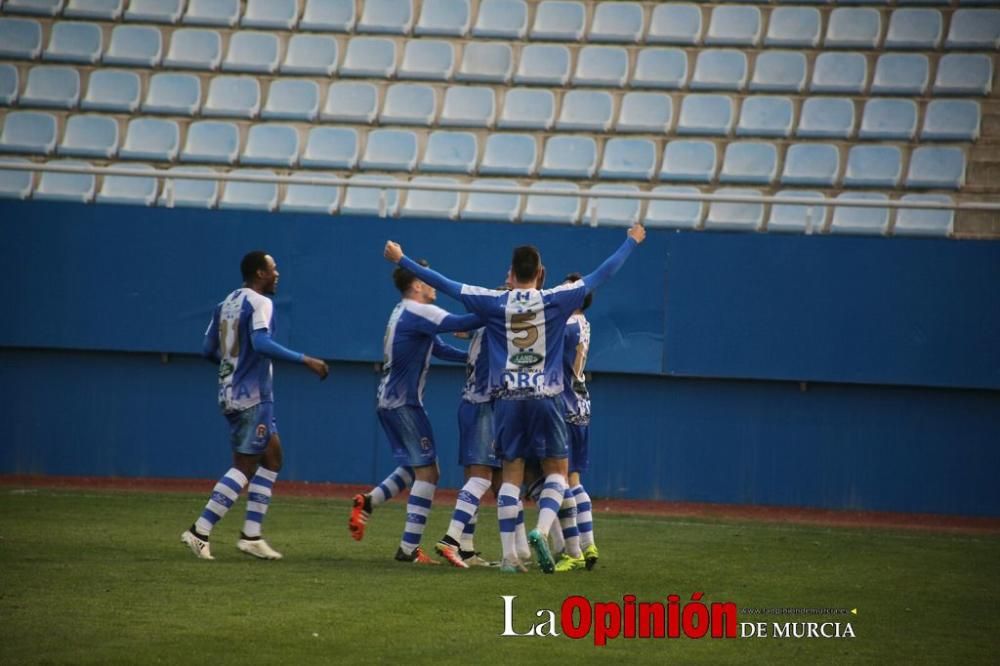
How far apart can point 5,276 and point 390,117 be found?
16.3ft

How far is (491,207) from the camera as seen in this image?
16.4 m

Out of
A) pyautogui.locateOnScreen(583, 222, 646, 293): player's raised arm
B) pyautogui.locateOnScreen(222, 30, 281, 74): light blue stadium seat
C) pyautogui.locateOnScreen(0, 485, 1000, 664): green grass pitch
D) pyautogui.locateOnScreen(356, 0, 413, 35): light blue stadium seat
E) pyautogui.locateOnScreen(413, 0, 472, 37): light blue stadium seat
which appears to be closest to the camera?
pyautogui.locateOnScreen(0, 485, 1000, 664): green grass pitch

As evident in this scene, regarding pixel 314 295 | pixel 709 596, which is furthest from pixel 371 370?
pixel 709 596

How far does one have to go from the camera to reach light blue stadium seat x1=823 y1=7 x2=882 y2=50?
18469 mm

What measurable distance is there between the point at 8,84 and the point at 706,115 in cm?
869

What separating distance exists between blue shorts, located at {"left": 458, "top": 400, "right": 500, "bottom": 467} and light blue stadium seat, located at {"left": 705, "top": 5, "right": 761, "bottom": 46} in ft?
31.4

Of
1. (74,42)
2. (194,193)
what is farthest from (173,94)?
(194,193)

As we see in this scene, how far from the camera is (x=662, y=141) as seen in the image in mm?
17688

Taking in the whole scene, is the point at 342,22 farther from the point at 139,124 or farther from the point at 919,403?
the point at 919,403

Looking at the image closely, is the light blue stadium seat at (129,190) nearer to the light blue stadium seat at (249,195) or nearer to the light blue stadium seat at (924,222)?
the light blue stadium seat at (249,195)

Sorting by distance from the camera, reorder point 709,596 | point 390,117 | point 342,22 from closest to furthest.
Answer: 1. point 709,596
2. point 390,117
3. point 342,22

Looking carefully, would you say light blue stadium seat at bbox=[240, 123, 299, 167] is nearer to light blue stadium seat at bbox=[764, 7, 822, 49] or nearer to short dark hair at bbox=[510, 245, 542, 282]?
light blue stadium seat at bbox=[764, 7, 822, 49]

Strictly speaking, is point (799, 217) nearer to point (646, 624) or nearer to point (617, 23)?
point (617, 23)

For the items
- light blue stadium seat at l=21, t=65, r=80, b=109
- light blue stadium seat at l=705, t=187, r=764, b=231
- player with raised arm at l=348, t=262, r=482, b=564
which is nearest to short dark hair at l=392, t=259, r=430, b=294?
player with raised arm at l=348, t=262, r=482, b=564
